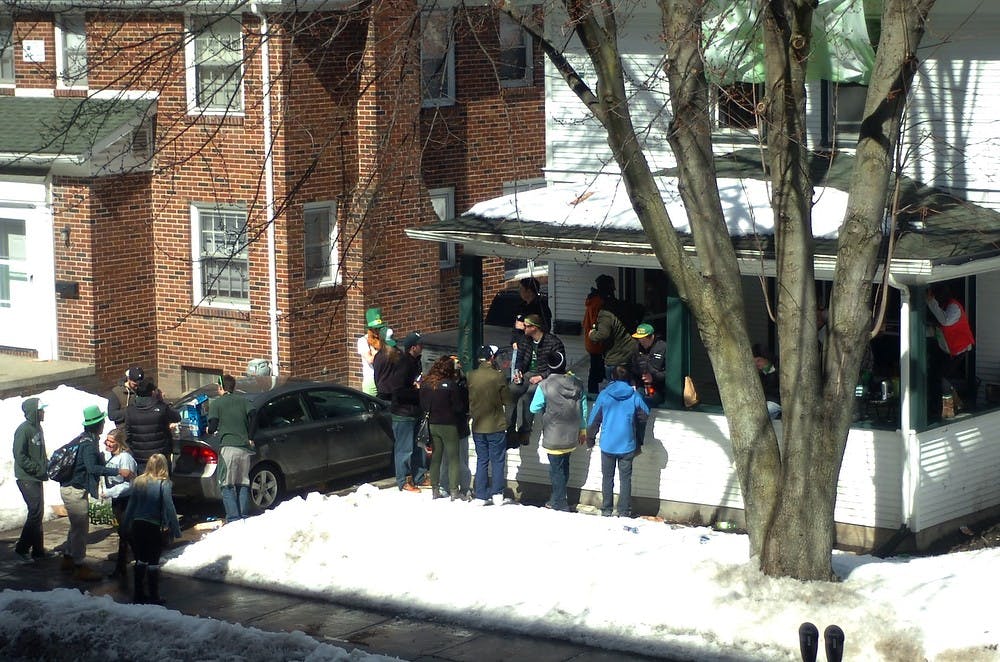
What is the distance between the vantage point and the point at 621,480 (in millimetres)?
15438

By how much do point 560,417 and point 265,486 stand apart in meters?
3.45

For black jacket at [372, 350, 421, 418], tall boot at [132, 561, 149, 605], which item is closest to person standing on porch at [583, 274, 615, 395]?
black jacket at [372, 350, 421, 418]

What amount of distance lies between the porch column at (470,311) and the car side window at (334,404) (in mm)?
1511

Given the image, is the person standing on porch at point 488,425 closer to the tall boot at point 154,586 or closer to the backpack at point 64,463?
the tall boot at point 154,586

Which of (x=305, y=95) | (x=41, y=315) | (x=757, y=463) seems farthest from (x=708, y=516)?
(x=41, y=315)

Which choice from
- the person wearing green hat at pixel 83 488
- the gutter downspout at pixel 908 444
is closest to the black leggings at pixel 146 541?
the person wearing green hat at pixel 83 488

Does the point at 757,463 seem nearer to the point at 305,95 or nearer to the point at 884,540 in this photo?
the point at 884,540

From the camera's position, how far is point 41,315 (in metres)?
22.4

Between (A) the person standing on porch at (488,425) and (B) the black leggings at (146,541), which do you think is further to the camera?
(A) the person standing on porch at (488,425)

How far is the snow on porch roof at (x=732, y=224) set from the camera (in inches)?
571

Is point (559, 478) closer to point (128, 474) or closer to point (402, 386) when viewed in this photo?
point (402, 386)

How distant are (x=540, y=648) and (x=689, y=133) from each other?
4191mm

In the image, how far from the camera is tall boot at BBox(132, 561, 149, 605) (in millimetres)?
13281

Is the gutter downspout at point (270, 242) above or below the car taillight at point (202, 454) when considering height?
above
